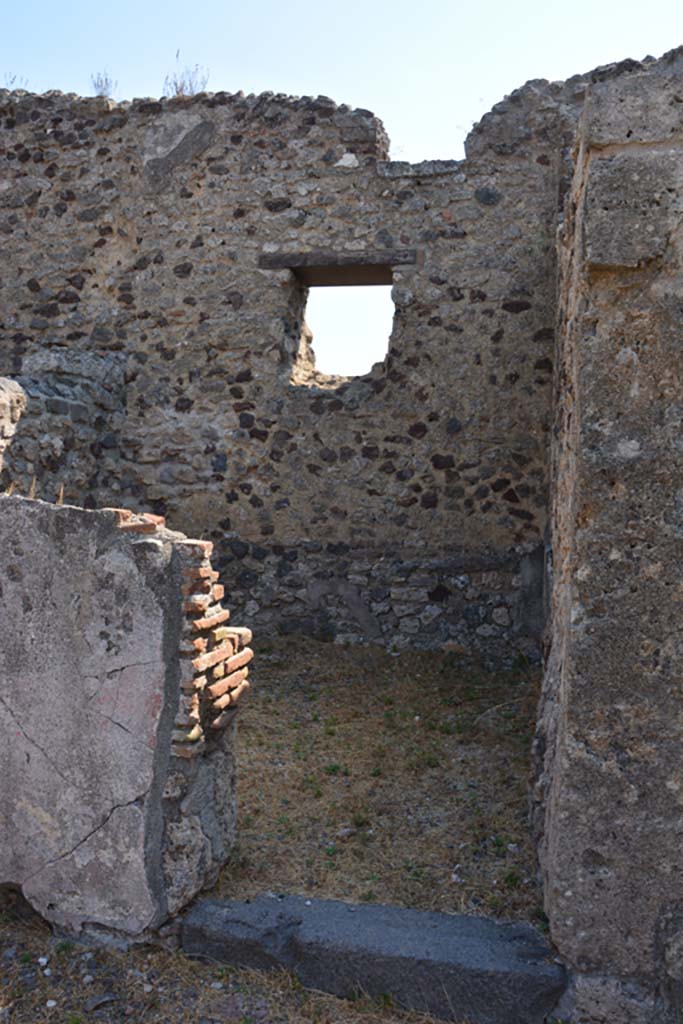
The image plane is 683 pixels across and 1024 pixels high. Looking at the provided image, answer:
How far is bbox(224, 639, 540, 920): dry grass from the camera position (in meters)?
3.50

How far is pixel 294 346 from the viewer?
709 cm

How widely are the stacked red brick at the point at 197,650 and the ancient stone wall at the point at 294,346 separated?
3246 millimetres

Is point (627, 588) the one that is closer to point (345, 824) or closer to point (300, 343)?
point (345, 824)

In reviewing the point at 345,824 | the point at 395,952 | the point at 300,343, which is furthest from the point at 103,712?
the point at 300,343

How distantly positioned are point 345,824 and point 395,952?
1.08 m

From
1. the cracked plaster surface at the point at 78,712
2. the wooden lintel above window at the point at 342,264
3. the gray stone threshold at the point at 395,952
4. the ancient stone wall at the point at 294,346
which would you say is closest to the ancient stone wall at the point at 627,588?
the gray stone threshold at the point at 395,952

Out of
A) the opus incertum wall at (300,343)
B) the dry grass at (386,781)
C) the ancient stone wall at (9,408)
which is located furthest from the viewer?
the opus incertum wall at (300,343)

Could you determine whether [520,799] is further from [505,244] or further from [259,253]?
[259,253]

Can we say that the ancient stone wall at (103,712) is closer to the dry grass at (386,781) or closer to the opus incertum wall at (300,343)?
the dry grass at (386,781)

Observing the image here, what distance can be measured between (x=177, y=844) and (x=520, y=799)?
1778mm

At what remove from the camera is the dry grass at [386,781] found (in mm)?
3500

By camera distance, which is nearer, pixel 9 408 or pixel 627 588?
pixel 627 588

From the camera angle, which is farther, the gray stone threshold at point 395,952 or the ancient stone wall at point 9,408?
the ancient stone wall at point 9,408

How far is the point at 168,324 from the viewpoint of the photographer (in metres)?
7.15
